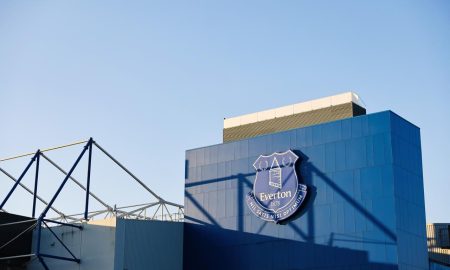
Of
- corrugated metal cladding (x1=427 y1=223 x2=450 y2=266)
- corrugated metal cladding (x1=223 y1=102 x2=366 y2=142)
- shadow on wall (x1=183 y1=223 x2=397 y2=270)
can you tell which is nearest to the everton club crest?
shadow on wall (x1=183 y1=223 x2=397 y2=270)

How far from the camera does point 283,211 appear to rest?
59906 millimetres

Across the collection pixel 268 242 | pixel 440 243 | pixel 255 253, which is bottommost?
pixel 255 253

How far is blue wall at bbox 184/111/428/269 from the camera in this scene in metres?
55.0

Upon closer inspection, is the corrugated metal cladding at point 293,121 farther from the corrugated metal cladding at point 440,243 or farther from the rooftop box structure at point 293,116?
the corrugated metal cladding at point 440,243

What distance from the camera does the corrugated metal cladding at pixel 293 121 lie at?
202 ft

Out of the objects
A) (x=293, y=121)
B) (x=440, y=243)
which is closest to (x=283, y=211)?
(x=293, y=121)

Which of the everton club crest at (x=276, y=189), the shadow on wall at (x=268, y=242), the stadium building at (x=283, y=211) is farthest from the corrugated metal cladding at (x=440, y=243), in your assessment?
the everton club crest at (x=276, y=189)

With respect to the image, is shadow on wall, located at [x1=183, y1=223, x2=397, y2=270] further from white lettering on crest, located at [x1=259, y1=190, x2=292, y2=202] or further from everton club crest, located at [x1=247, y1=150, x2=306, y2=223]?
white lettering on crest, located at [x1=259, y1=190, x2=292, y2=202]

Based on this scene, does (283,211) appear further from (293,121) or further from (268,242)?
(293,121)

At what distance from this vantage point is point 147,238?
2494 inches

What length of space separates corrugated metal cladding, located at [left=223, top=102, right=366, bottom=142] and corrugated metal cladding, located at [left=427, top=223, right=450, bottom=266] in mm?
20366

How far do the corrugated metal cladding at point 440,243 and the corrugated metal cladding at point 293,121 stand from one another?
20.4 meters

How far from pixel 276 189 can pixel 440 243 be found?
23.8 m

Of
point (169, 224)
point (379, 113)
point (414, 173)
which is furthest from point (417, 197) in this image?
point (169, 224)
